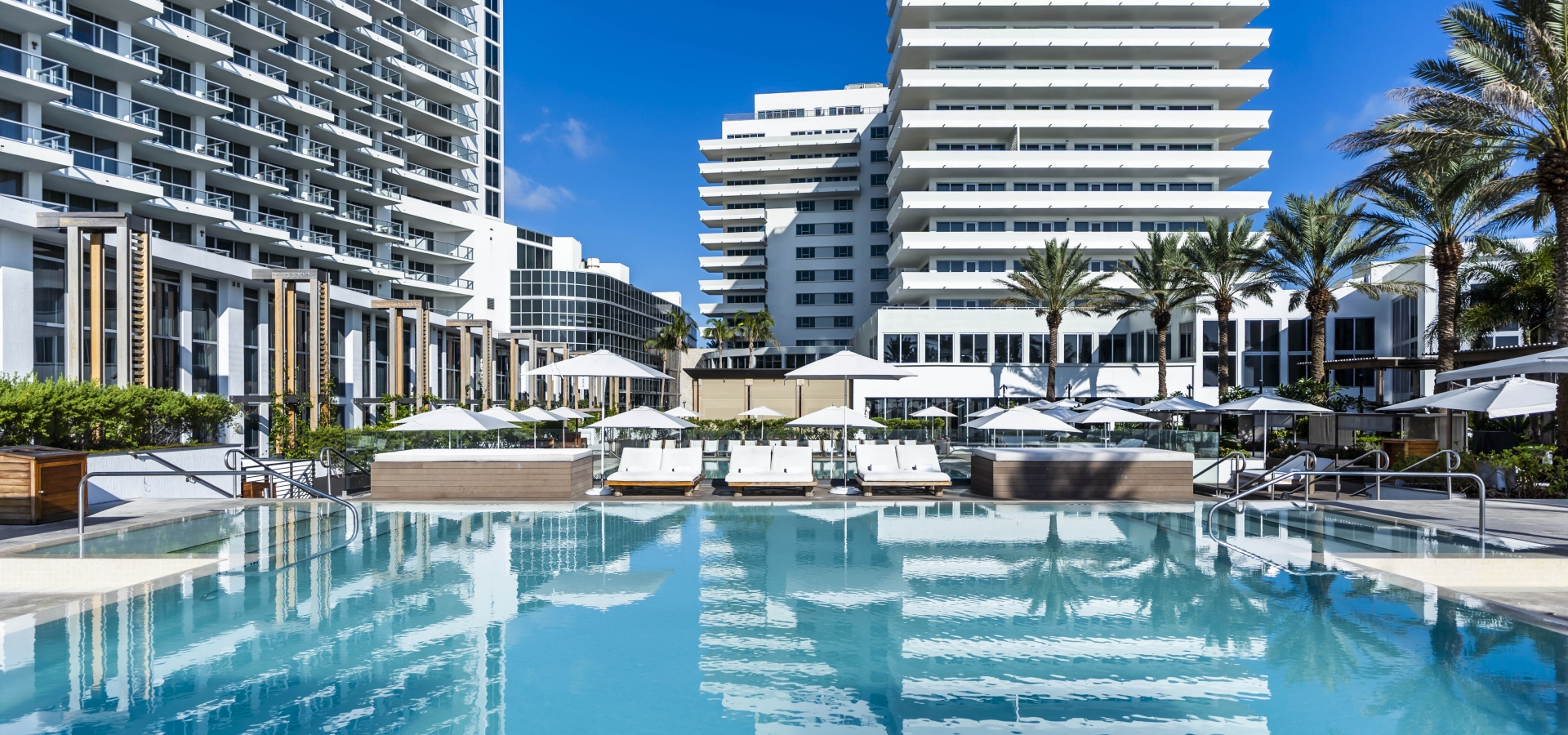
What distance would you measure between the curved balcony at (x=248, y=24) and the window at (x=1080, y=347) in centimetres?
4432

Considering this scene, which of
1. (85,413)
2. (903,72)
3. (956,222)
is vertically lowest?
(85,413)

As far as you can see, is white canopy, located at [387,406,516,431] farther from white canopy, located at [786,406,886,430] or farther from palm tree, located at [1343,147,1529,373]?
palm tree, located at [1343,147,1529,373]

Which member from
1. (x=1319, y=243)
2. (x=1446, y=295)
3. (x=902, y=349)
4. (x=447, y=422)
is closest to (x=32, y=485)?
(x=447, y=422)

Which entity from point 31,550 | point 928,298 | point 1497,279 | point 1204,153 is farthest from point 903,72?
point 31,550

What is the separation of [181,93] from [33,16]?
7.01 metres

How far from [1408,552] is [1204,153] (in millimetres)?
47147

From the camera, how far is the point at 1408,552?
10.2m

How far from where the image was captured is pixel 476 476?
1548cm

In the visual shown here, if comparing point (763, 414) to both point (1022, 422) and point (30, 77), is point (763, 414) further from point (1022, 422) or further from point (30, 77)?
point (30, 77)

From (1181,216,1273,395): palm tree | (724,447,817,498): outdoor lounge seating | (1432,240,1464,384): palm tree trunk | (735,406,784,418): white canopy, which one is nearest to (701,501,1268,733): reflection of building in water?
(724,447,817,498): outdoor lounge seating

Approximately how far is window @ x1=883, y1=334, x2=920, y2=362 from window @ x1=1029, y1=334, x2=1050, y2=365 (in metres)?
6.05

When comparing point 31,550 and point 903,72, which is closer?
point 31,550

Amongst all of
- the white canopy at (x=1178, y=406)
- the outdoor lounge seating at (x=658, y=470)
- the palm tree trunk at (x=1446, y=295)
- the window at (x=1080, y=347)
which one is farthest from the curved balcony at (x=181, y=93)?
the palm tree trunk at (x=1446, y=295)

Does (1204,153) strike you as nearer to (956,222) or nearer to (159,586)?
(956,222)
